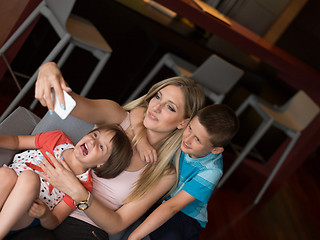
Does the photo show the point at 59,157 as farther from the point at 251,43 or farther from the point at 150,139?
the point at 251,43

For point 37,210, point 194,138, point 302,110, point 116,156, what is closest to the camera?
point 37,210

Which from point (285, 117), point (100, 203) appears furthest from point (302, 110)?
point (100, 203)

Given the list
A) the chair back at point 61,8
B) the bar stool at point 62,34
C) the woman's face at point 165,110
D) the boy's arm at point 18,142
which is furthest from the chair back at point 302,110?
the boy's arm at point 18,142

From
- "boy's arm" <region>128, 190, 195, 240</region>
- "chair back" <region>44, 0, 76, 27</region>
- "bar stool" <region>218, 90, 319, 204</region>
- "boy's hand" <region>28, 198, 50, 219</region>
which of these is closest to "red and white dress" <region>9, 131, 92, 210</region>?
"boy's hand" <region>28, 198, 50, 219</region>

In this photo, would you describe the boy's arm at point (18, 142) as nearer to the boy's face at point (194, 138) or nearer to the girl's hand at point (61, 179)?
the girl's hand at point (61, 179)

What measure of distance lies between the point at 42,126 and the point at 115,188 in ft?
1.32

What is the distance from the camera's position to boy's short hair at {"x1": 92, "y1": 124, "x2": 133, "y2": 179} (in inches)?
56.0

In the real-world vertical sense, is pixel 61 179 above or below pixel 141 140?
below

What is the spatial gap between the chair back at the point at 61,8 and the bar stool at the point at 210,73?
3.19 feet

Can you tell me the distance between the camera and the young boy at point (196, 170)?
1497 millimetres

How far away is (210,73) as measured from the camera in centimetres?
282

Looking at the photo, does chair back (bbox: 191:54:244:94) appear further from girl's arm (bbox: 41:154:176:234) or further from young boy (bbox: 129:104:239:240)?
girl's arm (bbox: 41:154:176:234)

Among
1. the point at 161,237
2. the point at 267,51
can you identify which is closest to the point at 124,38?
→ the point at 267,51

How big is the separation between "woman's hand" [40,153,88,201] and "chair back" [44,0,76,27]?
1.18 metres
